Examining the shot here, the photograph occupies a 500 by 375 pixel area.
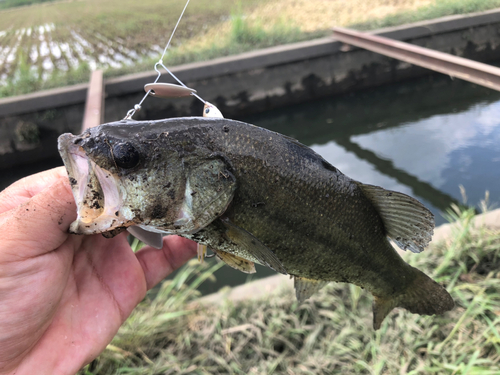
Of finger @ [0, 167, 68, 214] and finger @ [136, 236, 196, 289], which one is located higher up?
finger @ [0, 167, 68, 214]

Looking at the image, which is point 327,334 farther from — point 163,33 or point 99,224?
point 163,33

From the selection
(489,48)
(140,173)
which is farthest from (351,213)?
(489,48)

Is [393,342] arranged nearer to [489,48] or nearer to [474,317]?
[474,317]

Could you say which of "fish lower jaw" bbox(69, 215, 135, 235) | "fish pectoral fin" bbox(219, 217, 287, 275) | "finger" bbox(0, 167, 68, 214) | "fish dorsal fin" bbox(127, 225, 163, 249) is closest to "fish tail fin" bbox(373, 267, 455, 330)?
"fish pectoral fin" bbox(219, 217, 287, 275)

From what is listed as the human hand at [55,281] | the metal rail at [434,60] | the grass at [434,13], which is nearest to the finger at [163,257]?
the human hand at [55,281]

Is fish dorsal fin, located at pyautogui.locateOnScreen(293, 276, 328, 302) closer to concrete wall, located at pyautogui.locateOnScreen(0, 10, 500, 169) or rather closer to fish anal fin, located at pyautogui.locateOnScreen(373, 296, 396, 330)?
fish anal fin, located at pyautogui.locateOnScreen(373, 296, 396, 330)

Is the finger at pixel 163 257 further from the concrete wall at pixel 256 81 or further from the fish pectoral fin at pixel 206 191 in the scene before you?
the concrete wall at pixel 256 81
